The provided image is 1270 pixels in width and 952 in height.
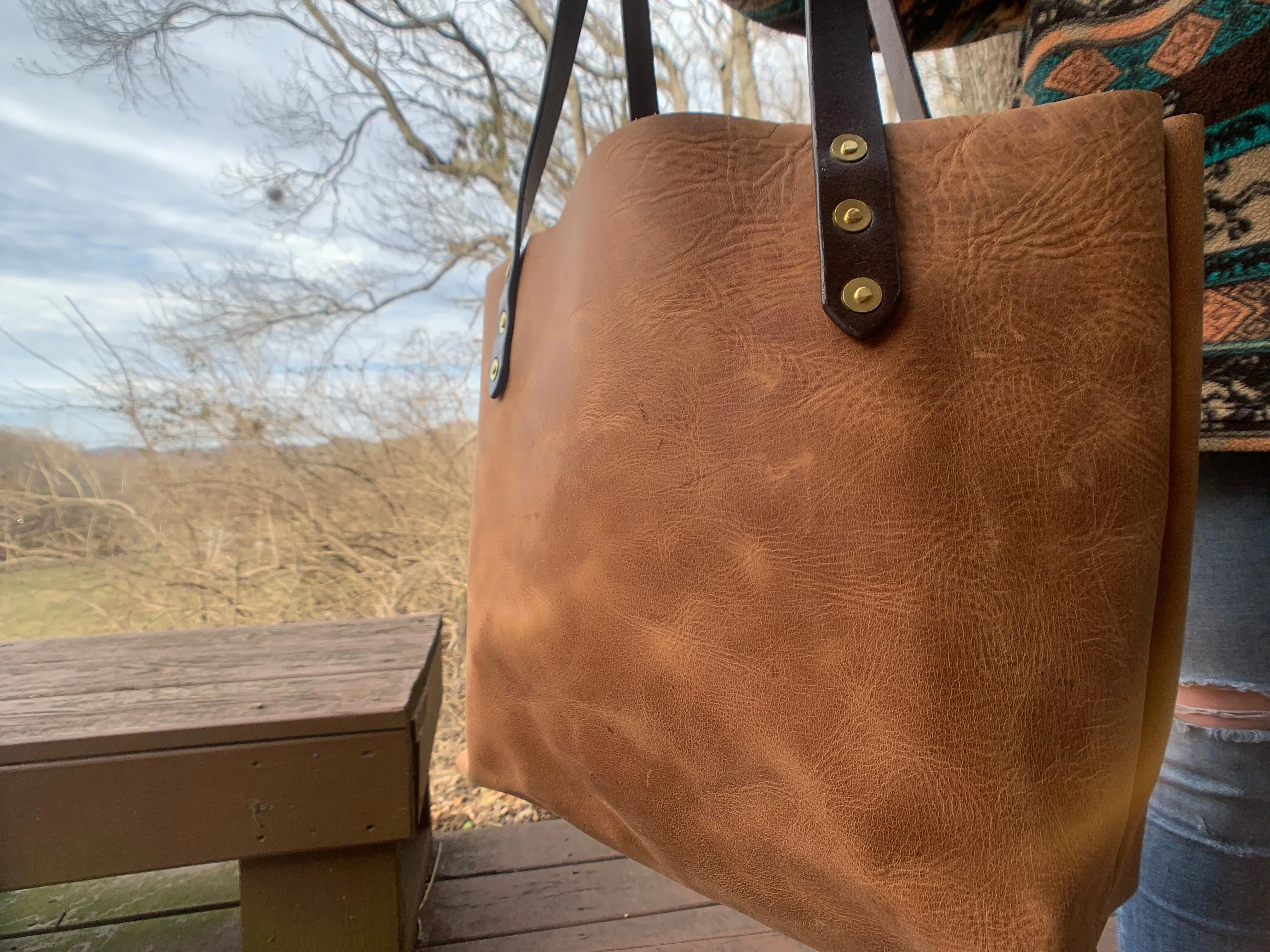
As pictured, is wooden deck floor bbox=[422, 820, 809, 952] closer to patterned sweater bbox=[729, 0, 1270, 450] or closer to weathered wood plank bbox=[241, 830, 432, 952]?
weathered wood plank bbox=[241, 830, 432, 952]

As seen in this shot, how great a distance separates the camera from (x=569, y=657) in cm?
47

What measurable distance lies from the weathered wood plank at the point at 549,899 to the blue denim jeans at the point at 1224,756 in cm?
73

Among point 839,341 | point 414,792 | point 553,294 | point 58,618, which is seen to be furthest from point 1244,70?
point 58,618

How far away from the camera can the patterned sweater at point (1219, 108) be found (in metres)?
0.41

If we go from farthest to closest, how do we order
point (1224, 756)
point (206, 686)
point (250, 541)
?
point (250, 541) → point (206, 686) → point (1224, 756)

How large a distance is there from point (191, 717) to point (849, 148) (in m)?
0.91

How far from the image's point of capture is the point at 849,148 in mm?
353

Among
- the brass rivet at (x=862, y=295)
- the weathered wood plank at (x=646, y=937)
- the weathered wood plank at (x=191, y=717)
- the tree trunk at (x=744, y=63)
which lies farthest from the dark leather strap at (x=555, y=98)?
the tree trunk at (x=744, y=63)

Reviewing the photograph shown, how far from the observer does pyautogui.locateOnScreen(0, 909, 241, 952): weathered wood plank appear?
0.96 metres

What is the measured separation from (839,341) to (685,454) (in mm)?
109

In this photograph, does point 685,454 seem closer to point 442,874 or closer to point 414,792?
point 414,792

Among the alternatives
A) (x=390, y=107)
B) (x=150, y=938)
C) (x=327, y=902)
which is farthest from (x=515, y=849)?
(x=390, y=107)

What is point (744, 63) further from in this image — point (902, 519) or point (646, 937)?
point (646, 937)

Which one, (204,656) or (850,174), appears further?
(204,656)
